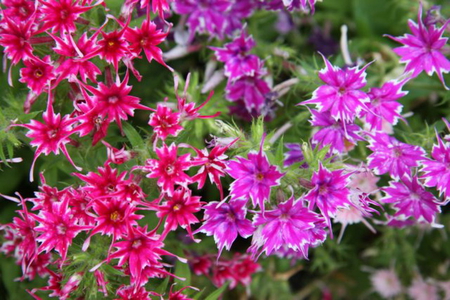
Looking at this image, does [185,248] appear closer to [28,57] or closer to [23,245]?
[23,245]

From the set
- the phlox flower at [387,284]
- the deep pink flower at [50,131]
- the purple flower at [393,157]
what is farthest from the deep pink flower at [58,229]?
the phlox flower at [387,284]

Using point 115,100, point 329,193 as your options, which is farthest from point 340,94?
point 115,100

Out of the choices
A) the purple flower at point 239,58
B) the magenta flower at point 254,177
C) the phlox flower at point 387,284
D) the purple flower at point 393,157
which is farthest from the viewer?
the phlox flower at point 387,284

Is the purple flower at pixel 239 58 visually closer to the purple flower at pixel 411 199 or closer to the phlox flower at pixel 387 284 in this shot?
the purple flower at pixel 411 199

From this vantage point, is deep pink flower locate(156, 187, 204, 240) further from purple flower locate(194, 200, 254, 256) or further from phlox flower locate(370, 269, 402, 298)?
phlox flower locate(370, 269, 402, 298)

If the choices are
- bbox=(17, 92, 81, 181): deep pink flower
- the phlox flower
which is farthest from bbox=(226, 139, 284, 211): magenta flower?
the phlox flower
